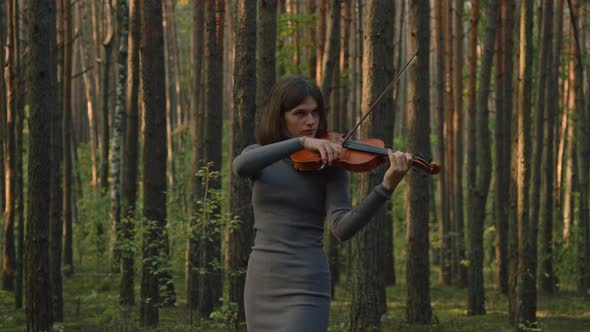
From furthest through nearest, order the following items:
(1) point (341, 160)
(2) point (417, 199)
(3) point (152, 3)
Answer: (2) point (417, 199) → (3) point (152, 3) → (1) point (341, 160)

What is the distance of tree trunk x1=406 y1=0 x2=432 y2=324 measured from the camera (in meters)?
11.3

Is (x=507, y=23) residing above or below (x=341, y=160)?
above

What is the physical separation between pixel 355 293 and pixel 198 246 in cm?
435

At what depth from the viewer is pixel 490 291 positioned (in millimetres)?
17391

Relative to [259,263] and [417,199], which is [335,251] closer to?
[417,199]

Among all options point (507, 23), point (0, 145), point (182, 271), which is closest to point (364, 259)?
point (0, 145)

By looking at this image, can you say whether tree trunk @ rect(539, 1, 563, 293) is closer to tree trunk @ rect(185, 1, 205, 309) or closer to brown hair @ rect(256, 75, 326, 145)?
tree trunk @ rect(185, 1, 205, 309)

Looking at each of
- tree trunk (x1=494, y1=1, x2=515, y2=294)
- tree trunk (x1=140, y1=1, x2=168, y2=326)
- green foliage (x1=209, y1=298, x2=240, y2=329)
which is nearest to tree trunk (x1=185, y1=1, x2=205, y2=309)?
tree trunk (x1=140, y1=1, x2=168, y2=326)

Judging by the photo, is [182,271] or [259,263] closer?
[259,263]

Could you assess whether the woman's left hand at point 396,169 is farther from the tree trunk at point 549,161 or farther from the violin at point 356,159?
the tree trunk at point 549,161

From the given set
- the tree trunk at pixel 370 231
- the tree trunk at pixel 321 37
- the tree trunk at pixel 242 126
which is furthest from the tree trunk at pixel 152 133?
the tree trunk at pixel 321 37

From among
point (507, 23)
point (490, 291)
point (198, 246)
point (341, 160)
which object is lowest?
point (490, 291)

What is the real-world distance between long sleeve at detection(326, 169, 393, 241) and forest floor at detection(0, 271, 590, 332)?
547 cm

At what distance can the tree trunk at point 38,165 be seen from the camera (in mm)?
7844
